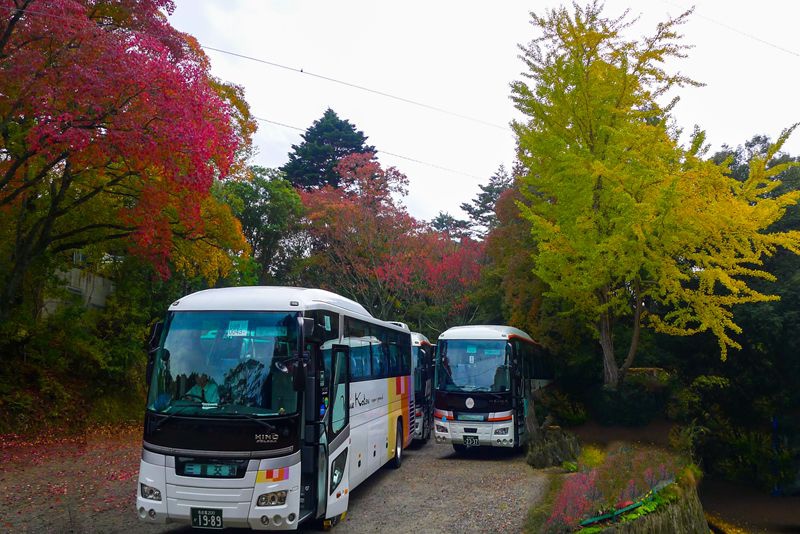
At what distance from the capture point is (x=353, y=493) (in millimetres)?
10883

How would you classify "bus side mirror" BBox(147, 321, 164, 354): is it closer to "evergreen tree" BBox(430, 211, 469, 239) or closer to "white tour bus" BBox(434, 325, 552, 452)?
"white tour bus" BBox(434, 325, 552, 452)

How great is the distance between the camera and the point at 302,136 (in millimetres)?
46031

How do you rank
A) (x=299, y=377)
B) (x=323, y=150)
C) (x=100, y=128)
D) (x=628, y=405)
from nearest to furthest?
(x=299, y=377) < (x=100, y=128) < (x=628, y=405) < (x=323, y=150)

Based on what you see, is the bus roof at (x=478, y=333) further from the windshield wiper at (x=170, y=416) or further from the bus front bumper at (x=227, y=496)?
the windshield wiper at (x=170, y=416)

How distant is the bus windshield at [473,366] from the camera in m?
14.8

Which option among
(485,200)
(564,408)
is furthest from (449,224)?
(564,408)

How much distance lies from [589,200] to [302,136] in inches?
1350

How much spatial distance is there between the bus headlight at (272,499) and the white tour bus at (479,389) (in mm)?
8257

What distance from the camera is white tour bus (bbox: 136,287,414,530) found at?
6.89m

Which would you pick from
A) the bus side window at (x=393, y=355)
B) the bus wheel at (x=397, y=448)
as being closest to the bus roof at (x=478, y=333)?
the bus side window at (x=393, y=355)

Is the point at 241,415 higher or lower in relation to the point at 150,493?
higher

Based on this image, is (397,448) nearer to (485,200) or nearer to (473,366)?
(473,366)

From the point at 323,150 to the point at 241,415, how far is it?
3894cm

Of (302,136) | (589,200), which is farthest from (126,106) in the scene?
(302,136)
